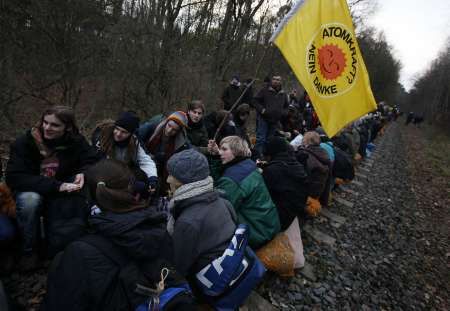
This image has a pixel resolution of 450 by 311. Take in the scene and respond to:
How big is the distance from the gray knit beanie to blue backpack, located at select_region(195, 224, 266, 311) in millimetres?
547

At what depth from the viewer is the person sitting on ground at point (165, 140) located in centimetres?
362

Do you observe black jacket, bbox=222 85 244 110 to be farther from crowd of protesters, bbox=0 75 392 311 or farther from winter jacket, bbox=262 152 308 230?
winter jacket, bbox=262 152 308 230

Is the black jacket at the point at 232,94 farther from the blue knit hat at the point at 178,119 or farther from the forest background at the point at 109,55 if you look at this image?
the blue knit hat at the point at 178,119

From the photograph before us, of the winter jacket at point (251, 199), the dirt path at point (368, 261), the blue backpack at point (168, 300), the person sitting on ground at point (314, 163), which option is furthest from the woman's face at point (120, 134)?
the person sitting on ground at point (314, 163)

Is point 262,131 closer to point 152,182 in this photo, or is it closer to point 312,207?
point 312,207

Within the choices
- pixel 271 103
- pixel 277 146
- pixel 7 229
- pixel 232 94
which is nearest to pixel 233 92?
pixel 232 94

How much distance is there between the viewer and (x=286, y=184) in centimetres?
333

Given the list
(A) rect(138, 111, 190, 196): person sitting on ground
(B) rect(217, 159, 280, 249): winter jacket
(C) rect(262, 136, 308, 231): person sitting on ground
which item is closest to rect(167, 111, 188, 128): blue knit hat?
(A) rect(138, 111, 190, 196): person sitting on ground

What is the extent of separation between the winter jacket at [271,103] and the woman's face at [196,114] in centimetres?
274

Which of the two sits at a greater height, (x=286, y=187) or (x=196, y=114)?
(x=196, y=114)

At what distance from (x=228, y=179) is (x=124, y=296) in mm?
1596

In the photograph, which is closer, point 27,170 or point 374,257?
point 27,170

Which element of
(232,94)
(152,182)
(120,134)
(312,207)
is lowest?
(312,207)

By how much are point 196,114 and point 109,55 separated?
416 cm
